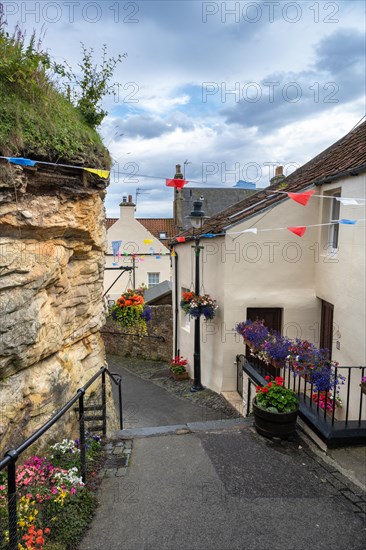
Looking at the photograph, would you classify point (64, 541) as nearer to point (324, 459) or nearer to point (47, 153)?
point (324, 459)

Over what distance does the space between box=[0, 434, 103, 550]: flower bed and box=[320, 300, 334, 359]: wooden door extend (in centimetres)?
622

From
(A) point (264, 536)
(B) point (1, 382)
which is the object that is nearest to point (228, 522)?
(A) point (264, 536)

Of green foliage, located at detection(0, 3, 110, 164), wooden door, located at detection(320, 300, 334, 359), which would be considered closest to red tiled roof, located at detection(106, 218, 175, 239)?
wooden door, located at detection(320, 300, 334, 359)

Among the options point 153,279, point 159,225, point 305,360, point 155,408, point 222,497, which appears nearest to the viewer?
point 222,497

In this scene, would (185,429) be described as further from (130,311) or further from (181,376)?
(181,376)

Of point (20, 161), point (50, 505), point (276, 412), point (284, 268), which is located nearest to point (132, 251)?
point (284, 268)

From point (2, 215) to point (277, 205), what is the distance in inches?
259

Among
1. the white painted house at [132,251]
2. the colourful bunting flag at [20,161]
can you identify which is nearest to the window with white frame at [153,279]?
the white painted house at [132,251]

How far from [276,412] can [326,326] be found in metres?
4.14

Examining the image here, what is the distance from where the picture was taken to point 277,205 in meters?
8.91

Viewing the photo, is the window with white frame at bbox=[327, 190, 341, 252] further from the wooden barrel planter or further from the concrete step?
the concrete step

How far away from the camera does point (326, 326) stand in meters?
8.58

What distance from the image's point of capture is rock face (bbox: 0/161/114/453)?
422cm

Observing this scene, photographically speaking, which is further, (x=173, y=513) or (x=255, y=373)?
(x=255, y=373)
